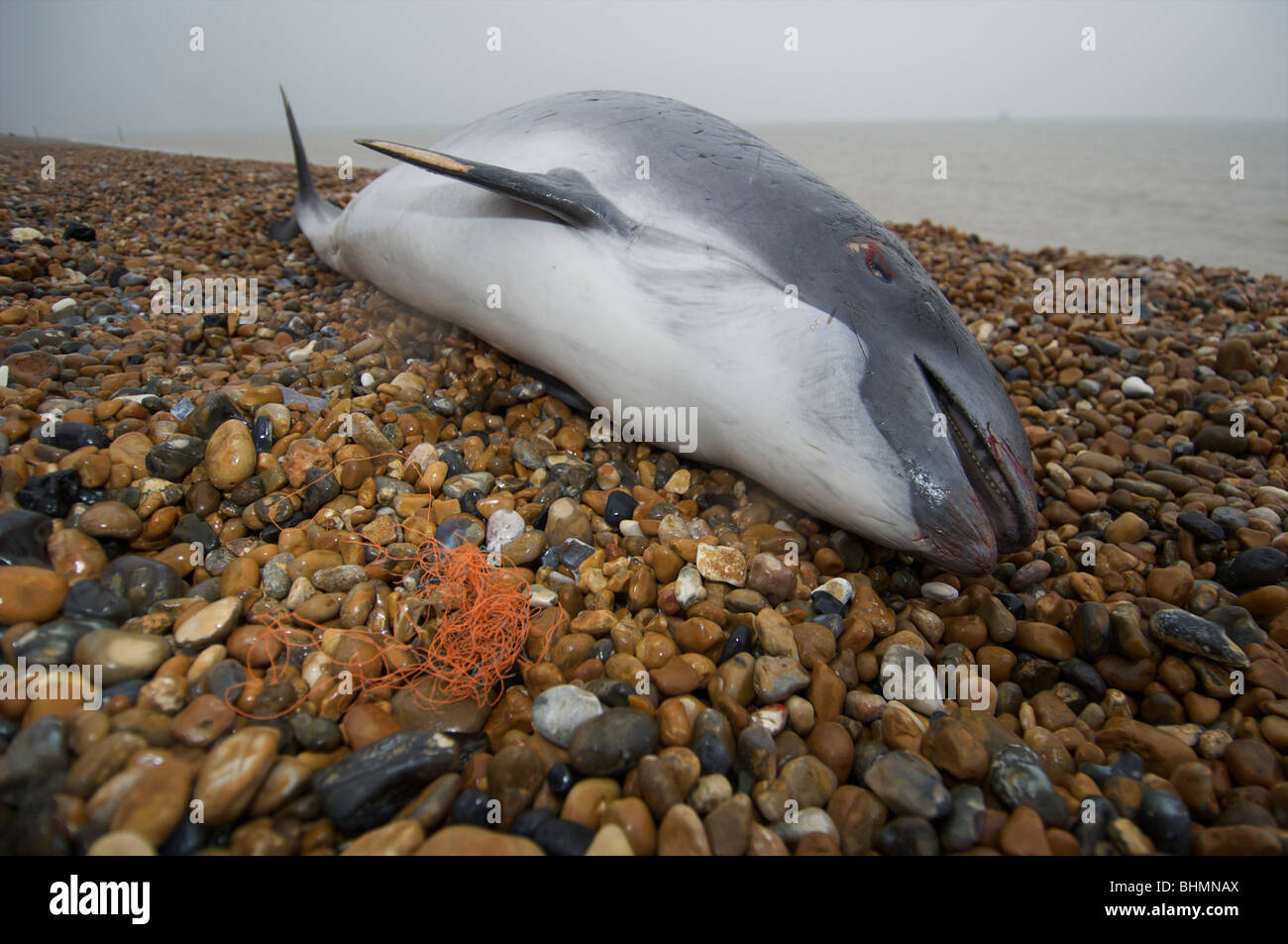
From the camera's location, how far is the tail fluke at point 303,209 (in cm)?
582

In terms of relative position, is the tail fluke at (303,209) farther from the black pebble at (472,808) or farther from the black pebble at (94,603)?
the black pebble at (472,808)

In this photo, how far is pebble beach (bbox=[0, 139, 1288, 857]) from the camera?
66.4 inches

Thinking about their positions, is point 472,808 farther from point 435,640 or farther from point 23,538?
point 23,538

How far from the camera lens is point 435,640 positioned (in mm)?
→ 2176

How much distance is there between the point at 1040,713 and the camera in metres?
Answer: 2.21

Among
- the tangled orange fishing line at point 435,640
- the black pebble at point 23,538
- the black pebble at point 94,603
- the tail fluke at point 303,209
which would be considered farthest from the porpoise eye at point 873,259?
Answer: the tail fluke at point 303,209

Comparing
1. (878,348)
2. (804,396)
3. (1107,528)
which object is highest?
(878,348)

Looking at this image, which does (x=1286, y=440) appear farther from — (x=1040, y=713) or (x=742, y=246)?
(x=742, y=246)
